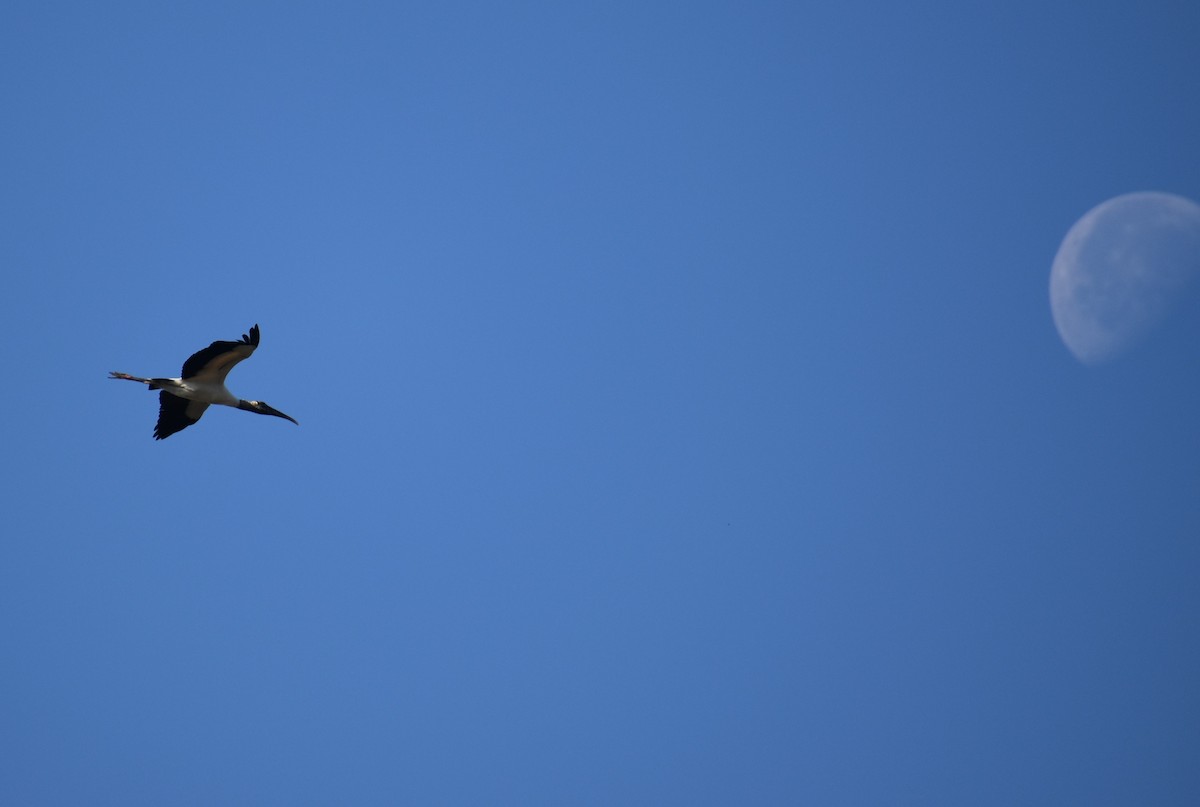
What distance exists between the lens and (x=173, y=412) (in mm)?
34469

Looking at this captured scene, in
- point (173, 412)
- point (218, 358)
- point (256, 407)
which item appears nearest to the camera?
point (218, 358)

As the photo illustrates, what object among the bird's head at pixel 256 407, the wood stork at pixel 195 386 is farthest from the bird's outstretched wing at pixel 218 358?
the bird's head at pixel 256 407

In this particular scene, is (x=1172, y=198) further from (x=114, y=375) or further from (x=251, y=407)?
(x=114, y=375)

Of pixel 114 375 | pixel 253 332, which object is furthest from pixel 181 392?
pixel 253 332

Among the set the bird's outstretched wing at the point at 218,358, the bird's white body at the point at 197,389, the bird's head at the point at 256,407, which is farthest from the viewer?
the bird's head at the point at 256,407

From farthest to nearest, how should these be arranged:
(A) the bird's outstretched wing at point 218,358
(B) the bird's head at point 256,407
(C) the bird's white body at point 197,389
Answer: (B) the bird's head at point 256,407
(C) the bird's white body at point 197,389
(A) the bird's outstretched wing at point 218,358

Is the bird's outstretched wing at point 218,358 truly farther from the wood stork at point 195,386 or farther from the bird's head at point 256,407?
the bird's head at point 256,407

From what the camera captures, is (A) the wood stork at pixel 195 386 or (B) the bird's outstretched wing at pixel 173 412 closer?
(A) the wood stork at pixel 195 386

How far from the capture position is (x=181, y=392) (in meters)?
33.9

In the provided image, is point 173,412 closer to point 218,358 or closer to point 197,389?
point 197,389

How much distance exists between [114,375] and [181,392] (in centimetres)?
159

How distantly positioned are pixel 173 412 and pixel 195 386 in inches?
45.2

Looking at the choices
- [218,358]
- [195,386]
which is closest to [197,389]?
[195,386]

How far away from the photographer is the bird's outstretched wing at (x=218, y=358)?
103 feet
